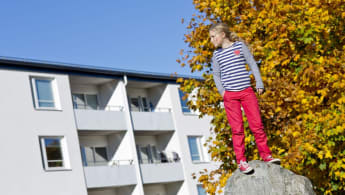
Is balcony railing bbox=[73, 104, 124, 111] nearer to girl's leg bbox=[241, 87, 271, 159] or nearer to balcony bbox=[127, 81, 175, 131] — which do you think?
balcony bbox=[127, 81, 175, 131]

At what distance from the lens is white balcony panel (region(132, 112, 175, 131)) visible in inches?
1416

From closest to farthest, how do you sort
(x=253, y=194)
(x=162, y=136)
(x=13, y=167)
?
1. (x=253, y=194)
2. (x=13, y=167)
3. (x=162, y=136)

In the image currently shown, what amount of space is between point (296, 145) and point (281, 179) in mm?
3817

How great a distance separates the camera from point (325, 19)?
13.7 metres

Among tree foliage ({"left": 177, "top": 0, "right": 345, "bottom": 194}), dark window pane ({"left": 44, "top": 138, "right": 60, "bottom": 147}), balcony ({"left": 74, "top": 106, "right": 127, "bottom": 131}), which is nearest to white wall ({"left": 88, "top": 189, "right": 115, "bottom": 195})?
balcony ({"left": 74, "top": 106, "right": 127, "bottom": 131})

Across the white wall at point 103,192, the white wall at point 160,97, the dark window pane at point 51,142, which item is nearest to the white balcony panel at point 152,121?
the white wall at point 160,97

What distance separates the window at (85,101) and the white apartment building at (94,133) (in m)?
0.06

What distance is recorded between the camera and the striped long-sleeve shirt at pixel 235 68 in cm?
922

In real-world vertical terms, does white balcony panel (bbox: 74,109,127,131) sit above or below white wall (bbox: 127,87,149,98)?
below

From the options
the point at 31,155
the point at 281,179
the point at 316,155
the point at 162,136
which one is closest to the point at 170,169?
the point at 162,136

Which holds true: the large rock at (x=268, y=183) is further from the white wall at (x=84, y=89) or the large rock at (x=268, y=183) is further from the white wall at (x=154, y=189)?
the white wall at (x=154, y=189)

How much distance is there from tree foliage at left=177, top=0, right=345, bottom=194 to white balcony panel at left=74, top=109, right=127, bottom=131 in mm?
17945

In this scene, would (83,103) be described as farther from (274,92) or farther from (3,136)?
(274,92)

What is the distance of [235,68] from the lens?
9234mm
